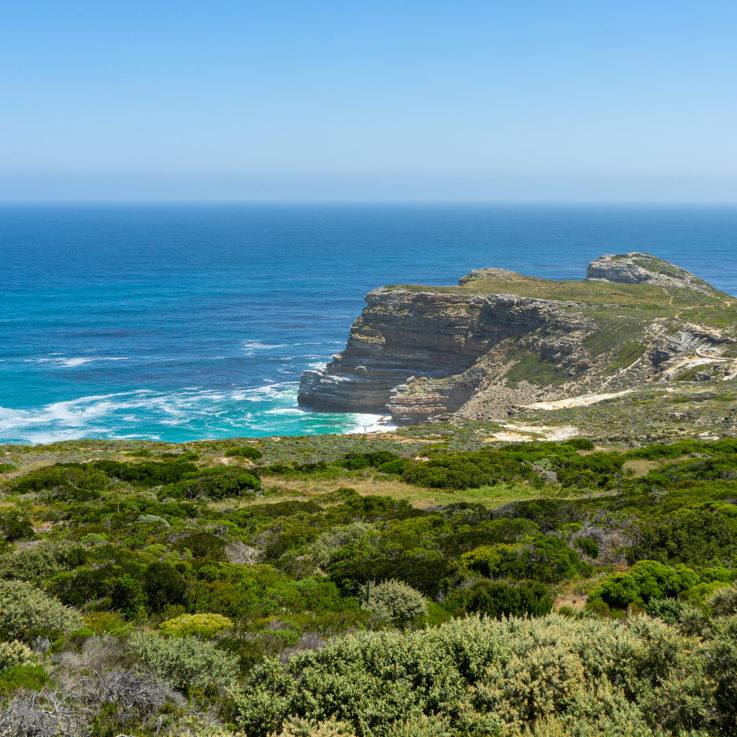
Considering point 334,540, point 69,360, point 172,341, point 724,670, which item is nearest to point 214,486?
point 334,540

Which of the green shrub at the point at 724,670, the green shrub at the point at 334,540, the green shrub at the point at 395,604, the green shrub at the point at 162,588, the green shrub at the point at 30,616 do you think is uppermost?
the green shrub at the point at 724,670

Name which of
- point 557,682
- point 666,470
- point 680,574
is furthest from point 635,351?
point 557,682

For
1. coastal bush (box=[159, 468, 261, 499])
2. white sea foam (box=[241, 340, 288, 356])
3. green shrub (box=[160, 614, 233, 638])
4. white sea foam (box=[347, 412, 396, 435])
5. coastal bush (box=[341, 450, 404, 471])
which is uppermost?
green shrub (box=[160, 614, 233, 638])

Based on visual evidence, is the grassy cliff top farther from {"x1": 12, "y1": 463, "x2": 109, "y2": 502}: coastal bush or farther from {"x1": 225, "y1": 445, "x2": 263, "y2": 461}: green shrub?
{"x1": 12, "y1": 463, "x2": 109, "y2": 502}: coastal bush

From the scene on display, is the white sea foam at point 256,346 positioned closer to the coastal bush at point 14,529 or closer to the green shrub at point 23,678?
the coastal bush at point 14,529

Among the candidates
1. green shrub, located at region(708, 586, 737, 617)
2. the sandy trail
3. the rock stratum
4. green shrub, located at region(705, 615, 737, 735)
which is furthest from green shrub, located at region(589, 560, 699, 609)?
the rock stratum

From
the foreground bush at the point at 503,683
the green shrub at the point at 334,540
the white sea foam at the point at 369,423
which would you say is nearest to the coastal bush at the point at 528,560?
the green shrub at the point at 334,540
